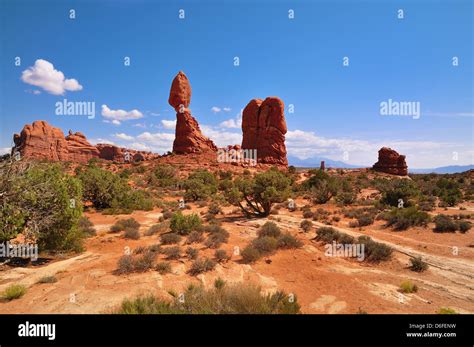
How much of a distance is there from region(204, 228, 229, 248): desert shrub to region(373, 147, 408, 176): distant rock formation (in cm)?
5495

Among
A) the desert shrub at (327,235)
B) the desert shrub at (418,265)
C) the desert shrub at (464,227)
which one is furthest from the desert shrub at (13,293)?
the desert shrub at (464,227)

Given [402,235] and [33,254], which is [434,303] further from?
[33,254]

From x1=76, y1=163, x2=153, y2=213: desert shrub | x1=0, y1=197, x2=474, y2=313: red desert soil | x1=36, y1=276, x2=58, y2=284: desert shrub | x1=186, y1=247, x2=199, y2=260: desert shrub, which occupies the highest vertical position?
x1=76, y1=163, x2=153, y2=213: desert shrub

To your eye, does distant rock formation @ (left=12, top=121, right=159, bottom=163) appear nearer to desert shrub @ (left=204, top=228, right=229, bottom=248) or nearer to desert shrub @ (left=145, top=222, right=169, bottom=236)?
desert shrub @ (left=145, top=222, right=169, bottom=236)

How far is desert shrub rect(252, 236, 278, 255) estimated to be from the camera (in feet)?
31.1

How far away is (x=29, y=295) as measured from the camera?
19.9 ft

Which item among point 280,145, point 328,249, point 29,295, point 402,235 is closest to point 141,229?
point 29,295

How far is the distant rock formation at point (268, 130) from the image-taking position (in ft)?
175

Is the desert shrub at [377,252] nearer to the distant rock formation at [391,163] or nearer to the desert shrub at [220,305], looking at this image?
the desert shrub at [220,305]

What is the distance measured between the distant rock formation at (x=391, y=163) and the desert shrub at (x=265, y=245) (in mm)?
54713

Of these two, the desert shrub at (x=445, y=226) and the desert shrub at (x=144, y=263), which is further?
the desert shrub at (x=445, y=226)

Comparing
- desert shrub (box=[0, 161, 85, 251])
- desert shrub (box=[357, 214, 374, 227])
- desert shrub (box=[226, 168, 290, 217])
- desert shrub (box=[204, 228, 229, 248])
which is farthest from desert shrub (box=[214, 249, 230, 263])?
desert shrub (box=[357, 214, 374, 227])

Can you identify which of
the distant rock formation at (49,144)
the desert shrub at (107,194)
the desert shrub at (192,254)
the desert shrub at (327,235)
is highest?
the distant rock formation at (49,144)
